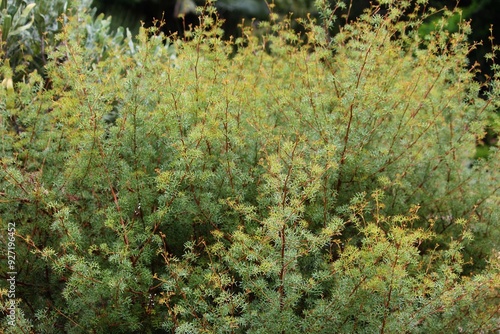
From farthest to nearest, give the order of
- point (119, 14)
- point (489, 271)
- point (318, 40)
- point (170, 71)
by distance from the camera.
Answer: point (119, 14)
point (318, 40)
point (170, 71)
point (489, 271)

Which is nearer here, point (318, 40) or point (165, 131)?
point (165, 131)

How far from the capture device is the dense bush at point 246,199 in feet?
8.59

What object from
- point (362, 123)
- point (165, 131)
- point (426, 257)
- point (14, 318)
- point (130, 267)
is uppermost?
point (362, 123)

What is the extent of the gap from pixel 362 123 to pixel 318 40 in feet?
1.97

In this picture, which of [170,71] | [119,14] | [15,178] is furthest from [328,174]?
[119,14]

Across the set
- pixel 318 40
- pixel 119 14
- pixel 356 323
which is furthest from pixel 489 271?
pixel 119 14

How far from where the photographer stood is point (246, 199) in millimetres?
3391

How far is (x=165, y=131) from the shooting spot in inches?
130

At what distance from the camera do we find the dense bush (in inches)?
103

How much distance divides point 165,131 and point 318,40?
3.66ft

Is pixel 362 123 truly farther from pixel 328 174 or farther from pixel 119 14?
pixel 119 14

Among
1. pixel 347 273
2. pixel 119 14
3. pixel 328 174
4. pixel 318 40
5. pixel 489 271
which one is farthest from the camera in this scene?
pixel 119 14

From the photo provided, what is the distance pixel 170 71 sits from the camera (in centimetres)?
334

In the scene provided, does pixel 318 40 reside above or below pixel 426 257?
above
